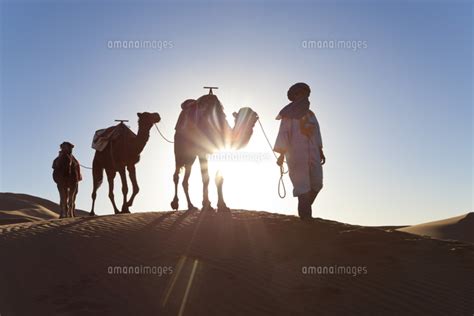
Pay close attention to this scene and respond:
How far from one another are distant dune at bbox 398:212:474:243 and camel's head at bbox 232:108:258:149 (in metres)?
19.7

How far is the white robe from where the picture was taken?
36.4 ft

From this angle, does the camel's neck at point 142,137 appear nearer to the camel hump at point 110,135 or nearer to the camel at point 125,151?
the camel at point 125,151

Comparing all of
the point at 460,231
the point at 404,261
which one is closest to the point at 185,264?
the point at 404,261

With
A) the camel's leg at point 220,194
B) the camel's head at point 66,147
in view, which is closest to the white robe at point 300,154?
the camel's leg at point 220,194

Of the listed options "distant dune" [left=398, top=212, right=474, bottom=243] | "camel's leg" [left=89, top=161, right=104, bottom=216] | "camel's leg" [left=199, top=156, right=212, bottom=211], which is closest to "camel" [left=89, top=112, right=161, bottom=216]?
"camel's leg" [left=89, top=161, right=104, bottom=216]

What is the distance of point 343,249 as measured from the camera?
9719 millimetres

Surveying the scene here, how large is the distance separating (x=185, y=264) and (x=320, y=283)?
197 centimetres

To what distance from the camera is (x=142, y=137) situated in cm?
1541

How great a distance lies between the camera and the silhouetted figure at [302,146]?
1112cm

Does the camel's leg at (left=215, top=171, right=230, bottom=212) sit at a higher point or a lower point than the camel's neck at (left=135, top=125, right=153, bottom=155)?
lower

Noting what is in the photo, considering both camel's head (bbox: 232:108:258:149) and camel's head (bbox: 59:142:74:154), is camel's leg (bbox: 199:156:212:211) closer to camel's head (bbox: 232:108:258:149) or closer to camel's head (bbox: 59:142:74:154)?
camel's head (bbox: 232:108:258:149)

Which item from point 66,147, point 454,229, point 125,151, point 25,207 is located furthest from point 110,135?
point 25,207

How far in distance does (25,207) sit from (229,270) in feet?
131

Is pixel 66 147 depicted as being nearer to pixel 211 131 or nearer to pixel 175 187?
pixel 175 187
